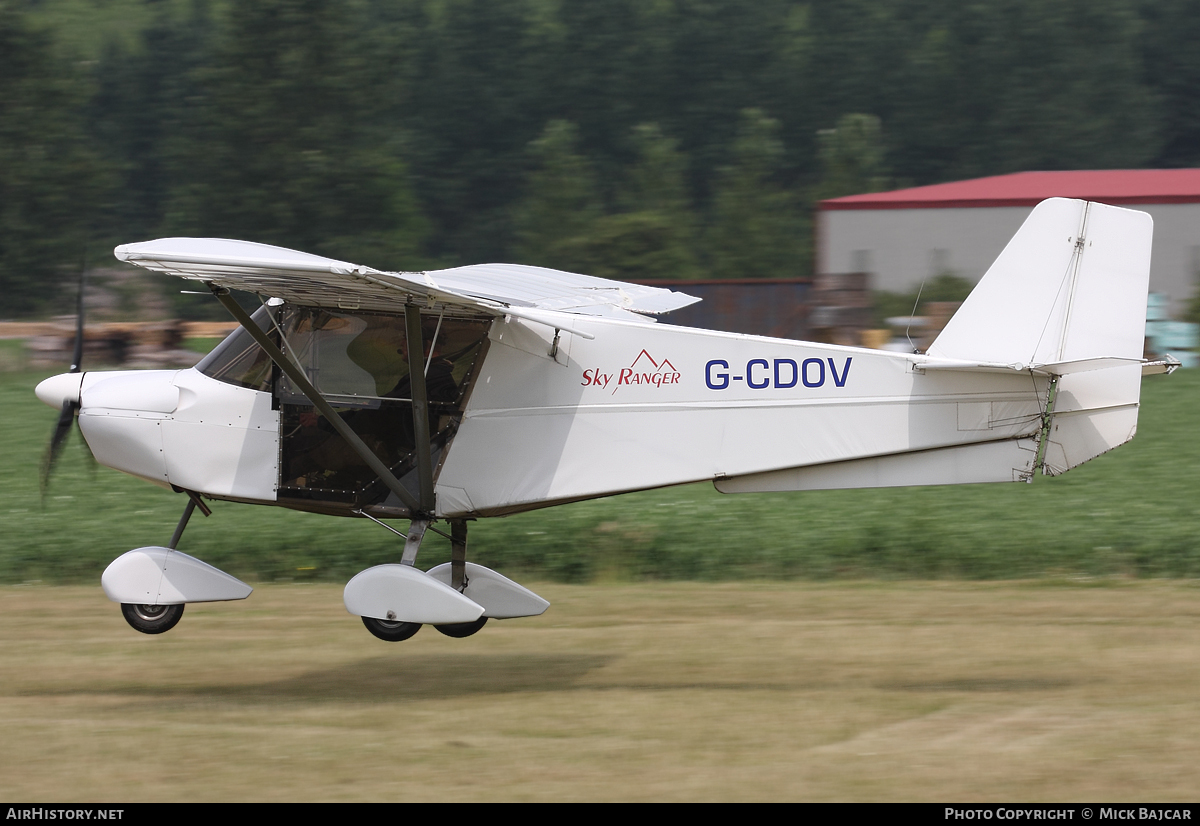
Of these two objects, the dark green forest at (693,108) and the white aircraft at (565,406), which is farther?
the dark green forest at (693,108)

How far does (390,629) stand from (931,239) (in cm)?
A: 2655

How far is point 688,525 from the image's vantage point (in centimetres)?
1194

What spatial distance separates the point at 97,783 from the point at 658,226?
45.5 metres

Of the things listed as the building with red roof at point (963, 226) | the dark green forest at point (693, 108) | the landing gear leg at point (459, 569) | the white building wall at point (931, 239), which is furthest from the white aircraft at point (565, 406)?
the dark green forest at point (693, 108)

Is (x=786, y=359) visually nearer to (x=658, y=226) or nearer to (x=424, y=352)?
(x=424, y=352)

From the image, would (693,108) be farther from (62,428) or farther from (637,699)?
(637,699)

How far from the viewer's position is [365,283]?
21.4ft

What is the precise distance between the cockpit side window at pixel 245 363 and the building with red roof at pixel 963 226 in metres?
23.8

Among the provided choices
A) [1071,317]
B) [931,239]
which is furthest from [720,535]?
[931,239]

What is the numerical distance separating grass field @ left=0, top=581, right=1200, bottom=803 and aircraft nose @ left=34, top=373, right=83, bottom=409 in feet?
5.59

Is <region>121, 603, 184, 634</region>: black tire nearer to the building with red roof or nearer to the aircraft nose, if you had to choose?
the aircraft nose

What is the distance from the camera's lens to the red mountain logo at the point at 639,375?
7.45 m

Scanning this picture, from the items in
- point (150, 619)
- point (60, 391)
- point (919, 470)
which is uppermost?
point (60, 391)

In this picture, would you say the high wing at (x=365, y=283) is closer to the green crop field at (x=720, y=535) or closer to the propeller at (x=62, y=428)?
the propeller at (x=62, y=428)
